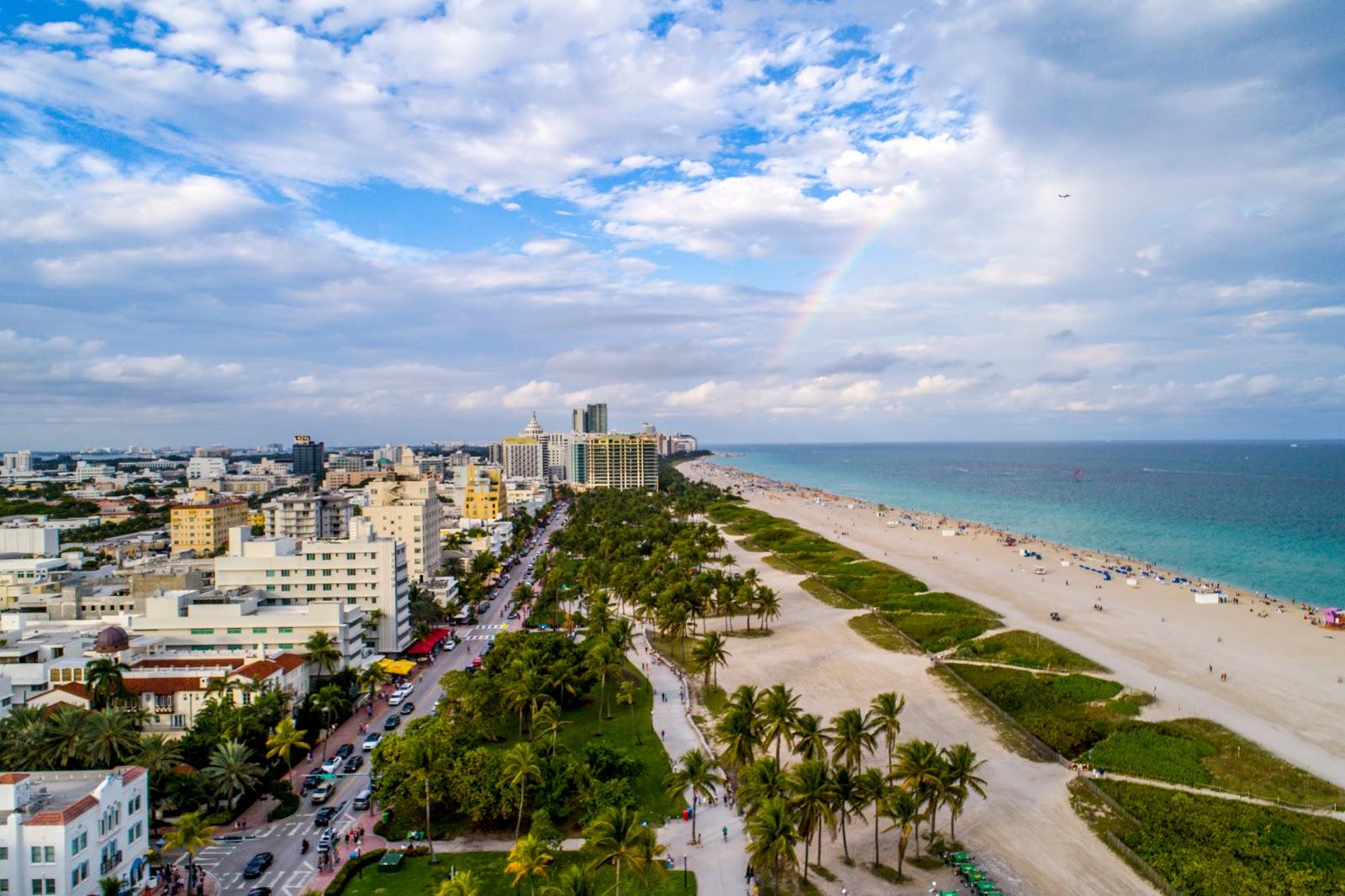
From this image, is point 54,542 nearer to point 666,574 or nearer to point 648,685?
point 666,574

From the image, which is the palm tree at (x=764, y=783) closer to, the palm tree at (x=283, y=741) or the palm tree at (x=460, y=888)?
the palm tree at (x=460, y=888)

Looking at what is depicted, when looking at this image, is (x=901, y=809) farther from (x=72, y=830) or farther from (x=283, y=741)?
(x=72, y=830)

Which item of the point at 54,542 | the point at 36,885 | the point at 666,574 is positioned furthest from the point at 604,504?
the point at 36,885

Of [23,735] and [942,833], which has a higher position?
[23,735]

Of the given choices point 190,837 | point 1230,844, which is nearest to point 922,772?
point 1230,844

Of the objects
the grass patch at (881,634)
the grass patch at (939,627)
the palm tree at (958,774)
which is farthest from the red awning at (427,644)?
the palm tree at (958,774)

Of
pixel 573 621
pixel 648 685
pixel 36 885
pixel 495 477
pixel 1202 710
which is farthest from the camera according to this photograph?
pixel 495 477
